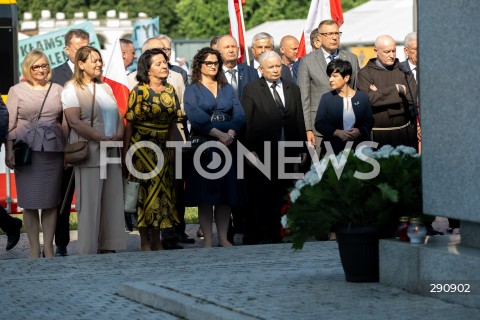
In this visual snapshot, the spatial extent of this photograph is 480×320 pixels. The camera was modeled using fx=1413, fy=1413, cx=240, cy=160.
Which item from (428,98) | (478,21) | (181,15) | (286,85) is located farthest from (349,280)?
(181,15)

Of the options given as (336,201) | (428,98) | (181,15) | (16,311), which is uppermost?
(181,15)

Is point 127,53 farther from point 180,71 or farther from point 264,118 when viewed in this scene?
point 264,118

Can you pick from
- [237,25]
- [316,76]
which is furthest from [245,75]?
[237,25]

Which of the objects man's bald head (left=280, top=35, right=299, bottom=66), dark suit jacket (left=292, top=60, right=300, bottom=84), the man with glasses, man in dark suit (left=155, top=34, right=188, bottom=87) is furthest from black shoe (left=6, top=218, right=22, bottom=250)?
man's bald head (left=280, top=35, right=299, bottom=66)

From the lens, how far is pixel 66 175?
1397cm

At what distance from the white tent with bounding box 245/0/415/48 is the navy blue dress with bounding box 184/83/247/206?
97.8 feet

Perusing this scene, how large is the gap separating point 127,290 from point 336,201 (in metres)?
1.72

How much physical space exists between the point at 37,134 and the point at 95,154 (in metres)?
0.58

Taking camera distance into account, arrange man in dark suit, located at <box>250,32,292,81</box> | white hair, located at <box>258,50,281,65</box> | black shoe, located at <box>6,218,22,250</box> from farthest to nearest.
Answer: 1. man in dark suit, located at <box>250,32,292,81</box>
2. black shoe, located at <box>6,218,22,250</box>
3. white hair, located at <box>258,50,281,65</box>

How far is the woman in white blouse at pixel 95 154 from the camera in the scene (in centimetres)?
1334

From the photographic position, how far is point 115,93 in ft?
48.7

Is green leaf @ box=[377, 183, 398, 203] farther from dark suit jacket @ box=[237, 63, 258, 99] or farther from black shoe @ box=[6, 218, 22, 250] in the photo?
black shoe @ box=[6, 218, 22, 250]

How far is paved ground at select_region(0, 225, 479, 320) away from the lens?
29.7 feet

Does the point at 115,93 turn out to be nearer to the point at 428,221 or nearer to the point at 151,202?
the point at 151,202
